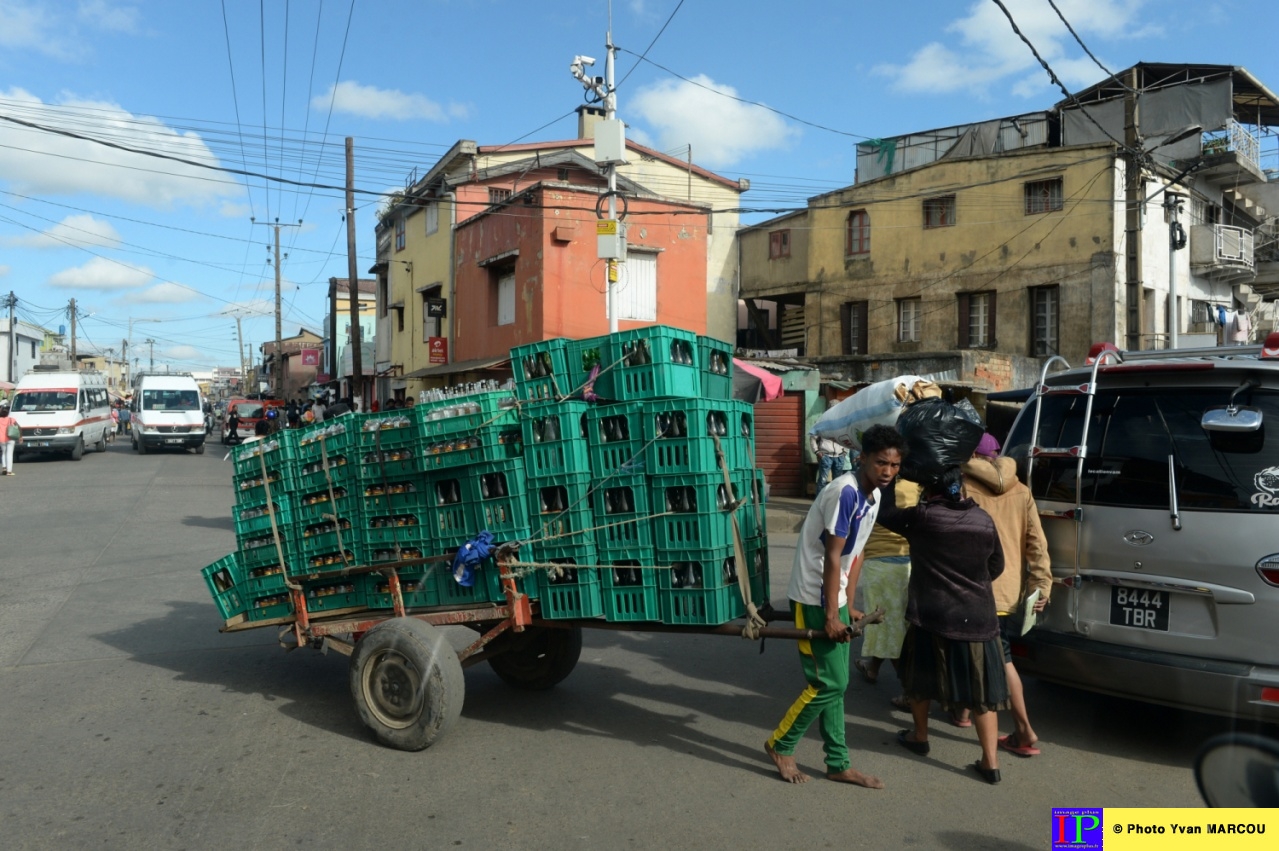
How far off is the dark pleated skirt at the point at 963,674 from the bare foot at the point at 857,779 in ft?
1.61

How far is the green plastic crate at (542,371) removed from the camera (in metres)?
4.93

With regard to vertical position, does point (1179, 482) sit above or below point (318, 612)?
above

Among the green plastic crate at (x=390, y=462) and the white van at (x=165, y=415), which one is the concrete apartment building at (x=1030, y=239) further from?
the white van at (x=165, y=415)

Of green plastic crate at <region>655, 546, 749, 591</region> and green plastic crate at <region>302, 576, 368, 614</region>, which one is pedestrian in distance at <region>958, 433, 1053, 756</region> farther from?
green plastic crate at <region>302, 576, 368, 614</region>

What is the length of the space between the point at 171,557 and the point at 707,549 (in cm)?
907

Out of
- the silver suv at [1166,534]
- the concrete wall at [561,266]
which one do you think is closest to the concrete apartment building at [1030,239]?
the concrete wall at [561,266]

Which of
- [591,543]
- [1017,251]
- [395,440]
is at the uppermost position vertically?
[1017,251]

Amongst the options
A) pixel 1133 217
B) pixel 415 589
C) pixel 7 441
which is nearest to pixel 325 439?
pixel 415 589

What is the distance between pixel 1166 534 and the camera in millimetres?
4504

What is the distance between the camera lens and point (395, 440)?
517cm

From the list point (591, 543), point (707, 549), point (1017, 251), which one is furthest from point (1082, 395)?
point (1017, 251)

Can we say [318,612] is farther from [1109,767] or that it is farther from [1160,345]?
[1160,345]

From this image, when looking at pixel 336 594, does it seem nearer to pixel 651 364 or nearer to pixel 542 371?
pixel 542 371

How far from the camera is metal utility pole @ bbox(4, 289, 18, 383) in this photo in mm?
60906
